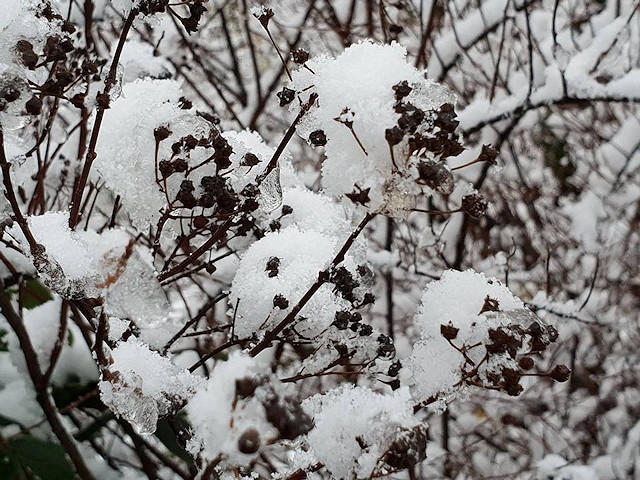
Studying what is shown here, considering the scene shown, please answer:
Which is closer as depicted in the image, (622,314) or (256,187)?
(256,187)

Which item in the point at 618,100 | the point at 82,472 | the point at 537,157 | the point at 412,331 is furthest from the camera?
the point at 537,157

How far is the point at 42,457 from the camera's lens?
1.52 meters

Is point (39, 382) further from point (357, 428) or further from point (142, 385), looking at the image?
point (357, 428)

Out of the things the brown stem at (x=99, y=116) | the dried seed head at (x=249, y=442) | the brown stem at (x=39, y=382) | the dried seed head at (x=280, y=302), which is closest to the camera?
the dried seed head at (x=249, y=442)

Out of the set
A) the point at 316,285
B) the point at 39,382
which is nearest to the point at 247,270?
the point at 316,285

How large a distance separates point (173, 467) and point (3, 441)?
0.41 m

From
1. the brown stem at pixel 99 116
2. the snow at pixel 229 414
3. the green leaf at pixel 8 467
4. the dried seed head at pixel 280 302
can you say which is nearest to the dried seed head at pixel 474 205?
the dried seed head at pixel 280 302

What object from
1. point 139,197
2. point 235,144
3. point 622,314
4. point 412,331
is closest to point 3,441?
point 139,197

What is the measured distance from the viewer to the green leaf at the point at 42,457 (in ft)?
4.89

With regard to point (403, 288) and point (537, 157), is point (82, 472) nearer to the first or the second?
point (403, 288)

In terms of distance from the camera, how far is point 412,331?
4.10m

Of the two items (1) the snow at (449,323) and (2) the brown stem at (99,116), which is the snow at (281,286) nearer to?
(1) the snow at (449,323)

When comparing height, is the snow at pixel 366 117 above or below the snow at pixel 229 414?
above

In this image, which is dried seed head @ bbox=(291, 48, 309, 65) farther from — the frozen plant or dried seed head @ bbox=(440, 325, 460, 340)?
dried seed head @ bbox=(440, 325, 460, 340)
